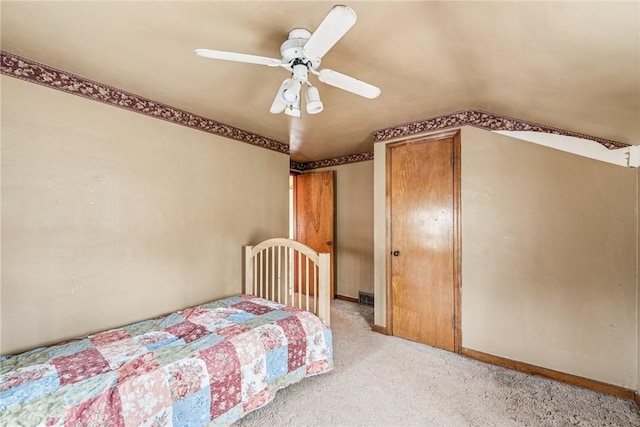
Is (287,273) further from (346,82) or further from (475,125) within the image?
(475,125)

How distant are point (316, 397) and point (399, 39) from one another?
2278 millimetres

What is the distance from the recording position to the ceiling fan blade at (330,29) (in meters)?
0.96

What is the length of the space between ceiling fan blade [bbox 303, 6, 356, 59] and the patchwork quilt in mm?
1689

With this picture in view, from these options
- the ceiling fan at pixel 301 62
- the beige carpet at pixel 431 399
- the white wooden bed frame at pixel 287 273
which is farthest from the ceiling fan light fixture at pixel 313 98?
the beige carpet at pixel 431 399

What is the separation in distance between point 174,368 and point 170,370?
0.07ft

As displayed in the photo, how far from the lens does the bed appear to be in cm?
123

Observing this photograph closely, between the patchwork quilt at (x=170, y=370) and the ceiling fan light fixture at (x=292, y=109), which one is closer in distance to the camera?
the patchwork quilt at (x=170, y=370)

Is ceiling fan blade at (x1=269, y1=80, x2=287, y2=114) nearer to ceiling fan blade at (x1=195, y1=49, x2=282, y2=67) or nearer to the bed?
ceiling fan blade at (x1=195, y1=49, x2=282, y2=67)

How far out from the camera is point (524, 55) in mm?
1446

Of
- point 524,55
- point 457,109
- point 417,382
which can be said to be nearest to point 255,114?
point 457,109

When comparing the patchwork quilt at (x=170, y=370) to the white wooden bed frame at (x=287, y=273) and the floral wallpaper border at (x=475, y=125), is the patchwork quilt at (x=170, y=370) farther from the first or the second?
the floral wallpaper border at (x=475, y=125)

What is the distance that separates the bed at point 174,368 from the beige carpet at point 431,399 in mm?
142

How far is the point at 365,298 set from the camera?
411 cm

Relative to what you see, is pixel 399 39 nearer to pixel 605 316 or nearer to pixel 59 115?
pixel 59 115
